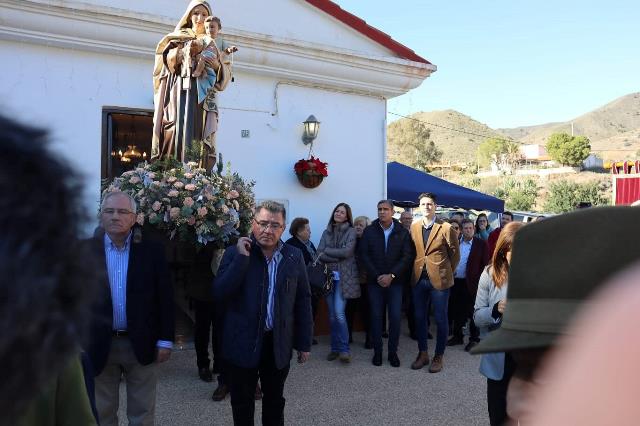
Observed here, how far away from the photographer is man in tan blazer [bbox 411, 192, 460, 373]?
6.58 metres

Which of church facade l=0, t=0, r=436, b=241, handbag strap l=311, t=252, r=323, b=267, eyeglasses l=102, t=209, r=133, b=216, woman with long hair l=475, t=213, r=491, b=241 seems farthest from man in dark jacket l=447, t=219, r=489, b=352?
eyeglasses l=102, t=209, r=133, b=216

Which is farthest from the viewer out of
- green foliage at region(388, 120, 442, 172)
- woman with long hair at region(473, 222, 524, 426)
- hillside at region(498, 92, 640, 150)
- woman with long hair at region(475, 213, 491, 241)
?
hillside at region(498, 92, 640, 150)

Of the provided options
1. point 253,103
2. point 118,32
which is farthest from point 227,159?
point 118,32

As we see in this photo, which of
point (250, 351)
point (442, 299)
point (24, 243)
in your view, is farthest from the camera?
point (442, 299)

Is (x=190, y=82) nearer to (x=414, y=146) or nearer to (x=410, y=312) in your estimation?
(x=410, y=312)

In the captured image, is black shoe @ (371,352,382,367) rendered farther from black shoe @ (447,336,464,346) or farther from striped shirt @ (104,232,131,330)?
striped shirt @ (104,232,131,330)

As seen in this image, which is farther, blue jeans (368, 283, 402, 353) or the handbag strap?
the handbag strap

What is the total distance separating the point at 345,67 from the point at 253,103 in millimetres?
1722

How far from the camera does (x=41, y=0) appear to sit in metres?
7.09

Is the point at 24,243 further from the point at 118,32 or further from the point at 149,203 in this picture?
the point at 118,32

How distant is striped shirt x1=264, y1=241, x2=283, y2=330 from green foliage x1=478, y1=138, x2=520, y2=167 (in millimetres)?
72642

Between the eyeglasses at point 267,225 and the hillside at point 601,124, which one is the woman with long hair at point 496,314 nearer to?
the eyeglasses at point 267,225

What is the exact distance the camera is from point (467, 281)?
7.85 metres

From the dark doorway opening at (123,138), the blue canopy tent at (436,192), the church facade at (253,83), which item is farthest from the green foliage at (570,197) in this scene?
the dark doorway opening at (123,138)
